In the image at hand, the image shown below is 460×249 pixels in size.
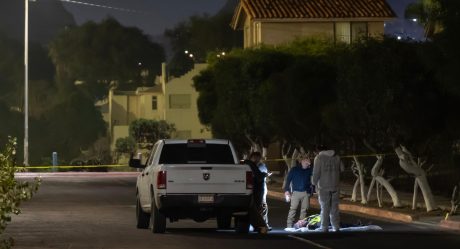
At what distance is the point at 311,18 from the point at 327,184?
49.0m

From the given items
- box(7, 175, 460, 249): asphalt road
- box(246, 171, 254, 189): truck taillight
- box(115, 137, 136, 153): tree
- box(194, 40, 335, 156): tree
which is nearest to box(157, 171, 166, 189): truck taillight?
box(7, 175, 460, 249): asphalt road

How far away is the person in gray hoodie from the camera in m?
23.1

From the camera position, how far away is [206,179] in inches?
896

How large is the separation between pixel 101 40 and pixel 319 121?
8695cm

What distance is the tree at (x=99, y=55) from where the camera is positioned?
126438 millimetres

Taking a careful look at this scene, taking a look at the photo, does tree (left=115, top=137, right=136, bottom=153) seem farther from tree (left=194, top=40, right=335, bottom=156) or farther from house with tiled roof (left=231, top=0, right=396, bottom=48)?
house with tiled roof (left=231, top=0, right=396, bottom=48)

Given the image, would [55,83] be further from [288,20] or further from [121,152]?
[288,20]

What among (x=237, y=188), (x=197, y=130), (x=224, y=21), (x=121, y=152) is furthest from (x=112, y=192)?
(x=224, y=21)

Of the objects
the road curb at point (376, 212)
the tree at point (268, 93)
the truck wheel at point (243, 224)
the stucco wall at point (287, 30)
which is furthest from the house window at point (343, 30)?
the truck wheel at point (243, 224)

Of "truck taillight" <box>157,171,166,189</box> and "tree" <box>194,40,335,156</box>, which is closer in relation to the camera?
"truck taillight" <box>157,171,166,189</box>

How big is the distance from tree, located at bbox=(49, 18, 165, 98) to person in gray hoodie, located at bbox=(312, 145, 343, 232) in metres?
103

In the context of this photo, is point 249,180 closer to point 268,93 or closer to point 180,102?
point 268,93

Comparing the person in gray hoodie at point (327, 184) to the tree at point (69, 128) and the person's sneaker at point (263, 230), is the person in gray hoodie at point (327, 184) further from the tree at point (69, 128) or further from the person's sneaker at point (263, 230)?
the tree at point (69, 128)

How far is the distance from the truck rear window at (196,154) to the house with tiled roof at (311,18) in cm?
4677
